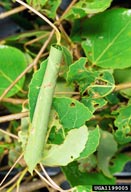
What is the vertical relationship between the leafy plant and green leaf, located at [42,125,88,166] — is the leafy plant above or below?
above

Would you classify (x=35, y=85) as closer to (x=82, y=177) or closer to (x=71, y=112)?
(x=71, y=112)

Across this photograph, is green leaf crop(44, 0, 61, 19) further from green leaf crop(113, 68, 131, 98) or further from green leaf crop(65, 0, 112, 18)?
green leaf crop(113, 68, 131, 98)

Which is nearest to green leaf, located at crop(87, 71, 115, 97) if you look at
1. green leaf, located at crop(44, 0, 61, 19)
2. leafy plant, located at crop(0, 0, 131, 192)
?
leafy plant, located at crop(0, 0, 131, 192)

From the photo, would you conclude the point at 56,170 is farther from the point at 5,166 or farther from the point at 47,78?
the point at 47,78

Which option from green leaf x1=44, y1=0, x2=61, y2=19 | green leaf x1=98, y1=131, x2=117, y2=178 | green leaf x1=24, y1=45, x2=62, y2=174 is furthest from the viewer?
green leaf x1=98, y1=131, x2=117, y2=178

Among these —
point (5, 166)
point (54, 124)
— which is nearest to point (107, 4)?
point (54, 124)

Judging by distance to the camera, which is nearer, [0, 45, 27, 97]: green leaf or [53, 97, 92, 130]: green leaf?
[53, 97, 92, 130]: green leaf

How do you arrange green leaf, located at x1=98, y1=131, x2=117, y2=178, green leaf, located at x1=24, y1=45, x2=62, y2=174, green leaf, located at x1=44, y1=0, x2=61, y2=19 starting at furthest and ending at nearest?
green leaf, located at x1=98, y1=131, x2=117, y2=178
green leaf, located at x1=44, y1=0, x2=61, y2=19
green leaf, located at x1=24, y1=45, x2=62, y2=174
